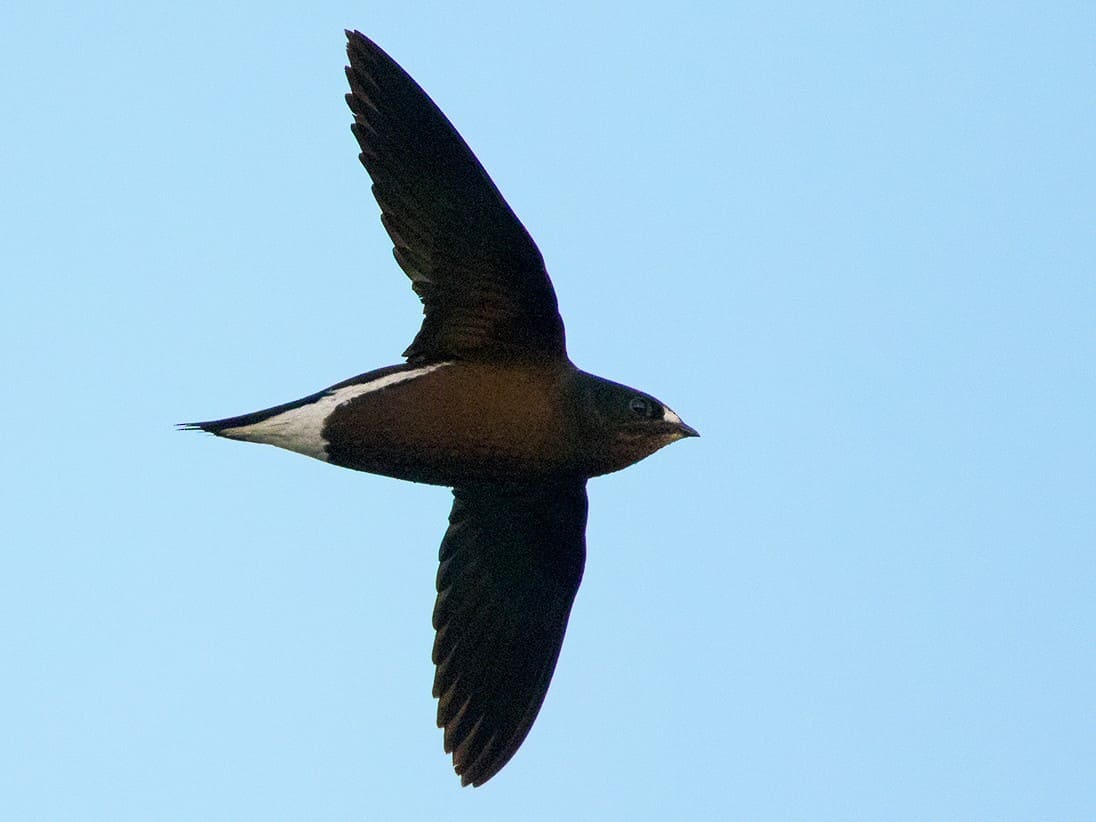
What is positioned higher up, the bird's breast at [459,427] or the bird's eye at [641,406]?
the bird's eye at [641,406]

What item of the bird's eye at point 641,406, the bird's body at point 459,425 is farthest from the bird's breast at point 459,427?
the bird's eye at point 641,406

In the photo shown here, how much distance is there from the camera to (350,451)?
28.1 ft

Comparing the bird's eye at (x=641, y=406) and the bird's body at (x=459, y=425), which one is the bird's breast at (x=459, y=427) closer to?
the bird's body at (x=459, y=425)

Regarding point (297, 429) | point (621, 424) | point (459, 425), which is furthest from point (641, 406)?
point (297, 429)

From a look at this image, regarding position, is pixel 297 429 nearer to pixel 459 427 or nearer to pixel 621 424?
pixel 459 427

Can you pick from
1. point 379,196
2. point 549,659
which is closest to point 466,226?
point 379,196

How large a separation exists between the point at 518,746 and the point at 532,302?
245 cm

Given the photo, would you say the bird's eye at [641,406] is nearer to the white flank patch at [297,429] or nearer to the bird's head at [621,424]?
the bird's head at [621,424]

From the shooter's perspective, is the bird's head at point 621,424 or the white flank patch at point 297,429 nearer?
the white flank patch at point 297,429

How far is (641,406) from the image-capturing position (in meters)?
8.63

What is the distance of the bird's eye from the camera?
8.62 metres

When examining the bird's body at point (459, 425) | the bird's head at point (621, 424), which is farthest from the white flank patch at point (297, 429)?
the bird's head at point (621, 424)

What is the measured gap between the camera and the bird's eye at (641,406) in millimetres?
8625

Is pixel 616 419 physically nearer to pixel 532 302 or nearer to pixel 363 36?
pixel 532 302
